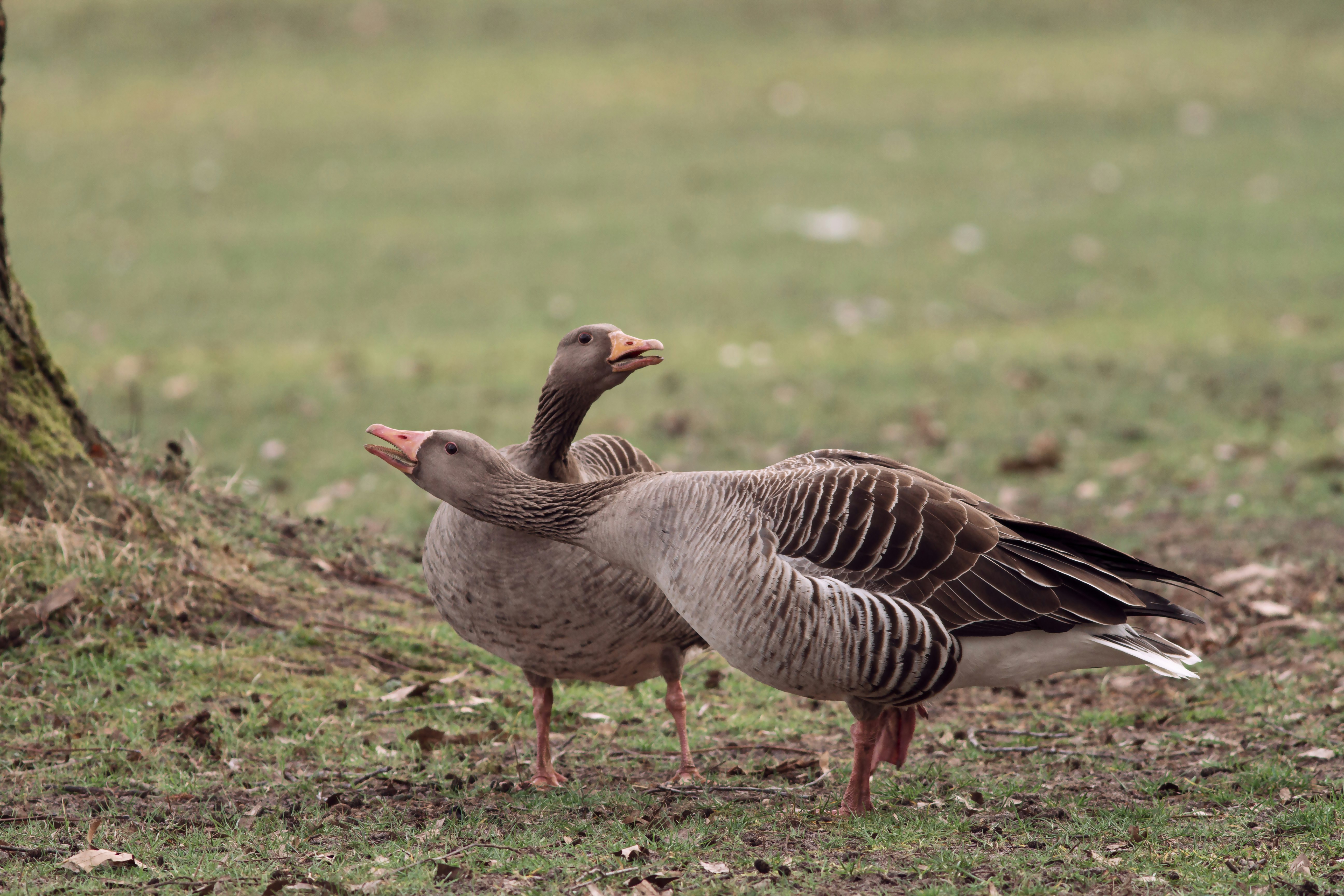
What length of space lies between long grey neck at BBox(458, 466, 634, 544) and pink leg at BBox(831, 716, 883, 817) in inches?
47.6

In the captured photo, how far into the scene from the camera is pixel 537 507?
4934mm

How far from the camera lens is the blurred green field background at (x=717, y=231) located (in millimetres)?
10492

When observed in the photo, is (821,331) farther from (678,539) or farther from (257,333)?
(678,539)

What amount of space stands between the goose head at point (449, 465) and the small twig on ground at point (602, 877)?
138 centimetres

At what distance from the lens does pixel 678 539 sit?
15.5 feet

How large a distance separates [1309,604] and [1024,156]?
1368 cm

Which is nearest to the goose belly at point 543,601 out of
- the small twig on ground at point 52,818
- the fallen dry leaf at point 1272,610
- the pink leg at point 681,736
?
the pink leg at point 681,736

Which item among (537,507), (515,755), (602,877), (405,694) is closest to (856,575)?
(537,507)

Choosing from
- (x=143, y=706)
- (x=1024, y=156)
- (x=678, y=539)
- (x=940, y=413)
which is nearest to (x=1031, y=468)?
(x=940, y=413)

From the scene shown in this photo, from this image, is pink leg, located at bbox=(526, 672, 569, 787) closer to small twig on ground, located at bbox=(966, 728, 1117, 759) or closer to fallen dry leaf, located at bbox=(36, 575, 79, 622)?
small twig on ground, located at bbox=(966, 728, 1117, 759)

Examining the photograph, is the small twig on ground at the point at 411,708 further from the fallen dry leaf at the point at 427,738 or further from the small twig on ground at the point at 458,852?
the small twig on ground at the point at 458,852

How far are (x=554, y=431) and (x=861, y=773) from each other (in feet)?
5.75

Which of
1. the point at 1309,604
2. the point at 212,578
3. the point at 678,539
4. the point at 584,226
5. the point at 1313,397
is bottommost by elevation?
the point at 212,578

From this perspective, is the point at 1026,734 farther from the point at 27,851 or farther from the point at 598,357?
the point at 27,851
